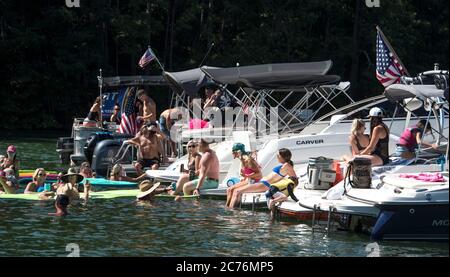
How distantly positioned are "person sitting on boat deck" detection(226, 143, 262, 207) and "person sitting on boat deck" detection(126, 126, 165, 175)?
4438 mm

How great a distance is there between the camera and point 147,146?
1016 inches

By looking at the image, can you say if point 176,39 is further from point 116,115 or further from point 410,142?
point 410,142

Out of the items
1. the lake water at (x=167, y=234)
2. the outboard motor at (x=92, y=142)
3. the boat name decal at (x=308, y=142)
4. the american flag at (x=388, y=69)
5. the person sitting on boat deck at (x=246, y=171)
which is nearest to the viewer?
the lake water at (x=167, y=234)

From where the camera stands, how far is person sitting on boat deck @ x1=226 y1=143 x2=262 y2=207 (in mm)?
21234

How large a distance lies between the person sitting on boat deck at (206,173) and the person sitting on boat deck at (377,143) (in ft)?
11.6

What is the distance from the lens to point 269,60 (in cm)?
5544

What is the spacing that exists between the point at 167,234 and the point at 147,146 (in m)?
7.98

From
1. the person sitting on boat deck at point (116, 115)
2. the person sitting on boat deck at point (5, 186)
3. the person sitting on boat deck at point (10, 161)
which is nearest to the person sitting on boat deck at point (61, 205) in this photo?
the person sitting on boat deck at point (5, 186)

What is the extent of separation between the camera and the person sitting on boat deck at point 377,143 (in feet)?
64.5

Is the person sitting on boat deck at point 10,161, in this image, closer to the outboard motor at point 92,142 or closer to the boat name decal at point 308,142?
the outboard motor at point 92,142

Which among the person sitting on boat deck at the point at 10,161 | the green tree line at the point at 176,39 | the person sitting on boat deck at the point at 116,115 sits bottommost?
the person sitting on boat deck at the point at 10,161
